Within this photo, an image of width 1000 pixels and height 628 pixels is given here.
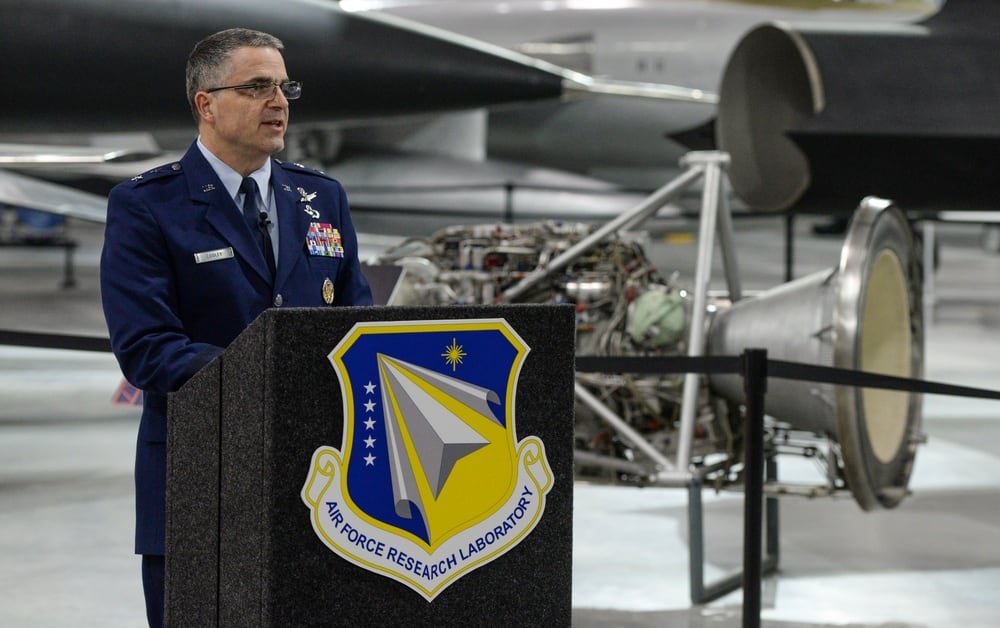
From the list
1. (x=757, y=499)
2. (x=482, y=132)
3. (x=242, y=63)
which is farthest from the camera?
(x=482, y=132)

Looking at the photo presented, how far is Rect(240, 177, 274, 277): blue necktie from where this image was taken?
2148 mm

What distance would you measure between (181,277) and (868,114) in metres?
5.01

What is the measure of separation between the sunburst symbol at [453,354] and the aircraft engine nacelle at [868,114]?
4.94 meters

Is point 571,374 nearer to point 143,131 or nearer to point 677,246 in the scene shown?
point 143,131

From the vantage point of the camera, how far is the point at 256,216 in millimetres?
2160

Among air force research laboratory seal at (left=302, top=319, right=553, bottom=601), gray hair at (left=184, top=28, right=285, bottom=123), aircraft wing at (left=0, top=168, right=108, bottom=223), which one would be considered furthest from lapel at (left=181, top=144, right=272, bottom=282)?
aircraft wing at (left=0, top=168, right=108, bottom=223)

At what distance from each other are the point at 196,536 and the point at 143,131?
5.04 meters

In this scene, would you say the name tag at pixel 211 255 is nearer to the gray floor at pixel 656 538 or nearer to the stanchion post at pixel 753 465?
the stanchion post at pixel 753 465

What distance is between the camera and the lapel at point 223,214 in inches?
82.3

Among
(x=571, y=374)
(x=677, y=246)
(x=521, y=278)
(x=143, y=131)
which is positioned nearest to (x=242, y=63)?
(x=571, y=374)

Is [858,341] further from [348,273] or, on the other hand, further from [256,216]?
[256,216]

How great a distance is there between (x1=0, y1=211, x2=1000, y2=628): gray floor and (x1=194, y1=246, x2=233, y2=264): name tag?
7.41 feet

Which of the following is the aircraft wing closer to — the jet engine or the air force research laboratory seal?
the jet engine

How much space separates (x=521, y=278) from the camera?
4.78 m
